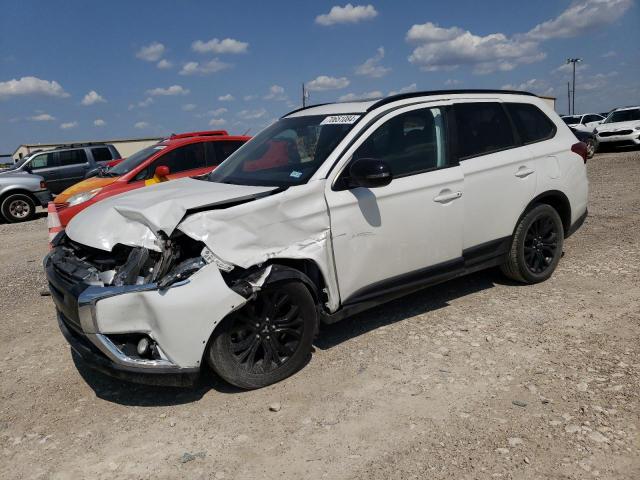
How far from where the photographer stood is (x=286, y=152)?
4.32m

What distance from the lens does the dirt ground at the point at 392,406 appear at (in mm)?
2789

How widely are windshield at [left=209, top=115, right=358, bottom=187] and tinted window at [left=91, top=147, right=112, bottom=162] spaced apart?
12.6 m

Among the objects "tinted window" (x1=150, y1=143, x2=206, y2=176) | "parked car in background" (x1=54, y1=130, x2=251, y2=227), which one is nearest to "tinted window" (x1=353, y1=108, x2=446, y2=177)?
"parked car in background" (x1=54, y1=130, x2=251, y2=227)

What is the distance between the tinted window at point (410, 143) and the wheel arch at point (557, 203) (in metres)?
1.23

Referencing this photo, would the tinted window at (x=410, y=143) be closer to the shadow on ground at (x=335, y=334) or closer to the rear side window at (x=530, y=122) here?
the rear side window at (x=530, y=122)

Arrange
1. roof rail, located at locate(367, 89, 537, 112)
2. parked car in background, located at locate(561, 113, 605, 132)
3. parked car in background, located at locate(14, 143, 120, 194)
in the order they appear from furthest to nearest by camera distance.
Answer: parked car in background, located at locate(561, 113, 605, 132) < parked car in background, located at locate(14, 143, 120, 194) < roof rail, located at locate(367, 89, 537, 112)

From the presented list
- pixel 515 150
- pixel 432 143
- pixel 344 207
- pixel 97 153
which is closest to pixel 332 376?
pixel 344 207

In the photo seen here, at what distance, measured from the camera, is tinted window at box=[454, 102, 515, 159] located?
179 inches

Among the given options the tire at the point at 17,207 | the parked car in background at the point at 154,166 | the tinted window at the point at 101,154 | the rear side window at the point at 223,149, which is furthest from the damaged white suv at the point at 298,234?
the tinted window at the point at 101,154

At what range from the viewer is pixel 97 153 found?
1591 cm

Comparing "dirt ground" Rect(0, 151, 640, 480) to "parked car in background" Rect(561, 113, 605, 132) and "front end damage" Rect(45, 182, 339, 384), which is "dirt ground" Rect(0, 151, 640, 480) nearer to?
"front end damage" Rect(45, 182, 339, 384)

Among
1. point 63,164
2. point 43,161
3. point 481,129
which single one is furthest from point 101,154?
point 481,129

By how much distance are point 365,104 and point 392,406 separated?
7.83 feet

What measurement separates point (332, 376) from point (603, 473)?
1735mm
